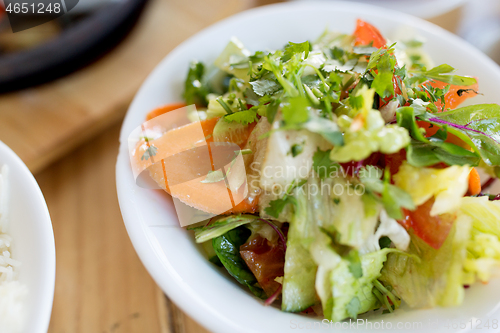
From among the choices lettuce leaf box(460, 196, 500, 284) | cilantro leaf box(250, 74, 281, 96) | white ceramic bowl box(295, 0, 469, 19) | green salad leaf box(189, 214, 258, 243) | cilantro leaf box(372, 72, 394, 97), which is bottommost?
lettuce leaf box(460, 196, 500, 284)

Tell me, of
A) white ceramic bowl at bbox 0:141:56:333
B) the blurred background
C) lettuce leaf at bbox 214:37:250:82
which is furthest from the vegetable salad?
the blurred background

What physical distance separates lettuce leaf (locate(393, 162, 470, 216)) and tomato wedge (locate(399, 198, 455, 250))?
1.8 inches

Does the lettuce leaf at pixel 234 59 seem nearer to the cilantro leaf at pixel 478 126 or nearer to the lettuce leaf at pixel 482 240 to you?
the cilantro leaf at pixel 478 126

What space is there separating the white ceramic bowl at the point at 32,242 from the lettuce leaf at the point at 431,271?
89 centimetres

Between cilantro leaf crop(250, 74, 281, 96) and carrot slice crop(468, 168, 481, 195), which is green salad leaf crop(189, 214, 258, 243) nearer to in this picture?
cilantro leaf crop(250, 74, 281, 96)

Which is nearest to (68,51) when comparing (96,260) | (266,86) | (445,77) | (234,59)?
(234,59)

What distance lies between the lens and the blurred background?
1.39 meters

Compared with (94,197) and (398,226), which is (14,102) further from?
(398,226)

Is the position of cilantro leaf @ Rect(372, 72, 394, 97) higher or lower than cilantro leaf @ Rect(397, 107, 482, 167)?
higher

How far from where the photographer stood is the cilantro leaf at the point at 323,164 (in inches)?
36.3

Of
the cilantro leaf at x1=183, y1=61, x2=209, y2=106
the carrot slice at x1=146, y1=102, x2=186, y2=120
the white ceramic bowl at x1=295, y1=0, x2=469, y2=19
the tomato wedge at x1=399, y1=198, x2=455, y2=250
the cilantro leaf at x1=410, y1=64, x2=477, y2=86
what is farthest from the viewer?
the white ceramic bowl at x1=295, y1=0, x2=469, y2=19

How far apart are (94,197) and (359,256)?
4.07ft

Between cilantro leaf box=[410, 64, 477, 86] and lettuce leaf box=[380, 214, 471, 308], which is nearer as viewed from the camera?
lettuce leaf box=[380, 214, 471, 308]

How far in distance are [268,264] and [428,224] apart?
1.49 ft
